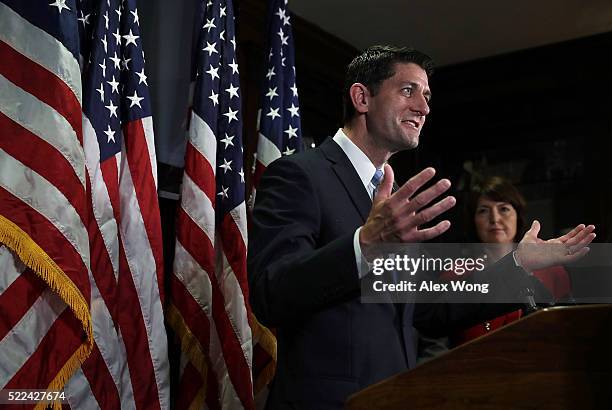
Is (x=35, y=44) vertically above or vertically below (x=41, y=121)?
above

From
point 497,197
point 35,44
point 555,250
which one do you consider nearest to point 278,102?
point 497,197

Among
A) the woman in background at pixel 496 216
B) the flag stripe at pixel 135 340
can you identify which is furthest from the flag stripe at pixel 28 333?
the woman in background at pixel 496 216

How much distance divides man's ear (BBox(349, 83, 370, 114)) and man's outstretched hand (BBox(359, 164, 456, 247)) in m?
0.83

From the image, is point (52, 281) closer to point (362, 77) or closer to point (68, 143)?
point (68, 143)

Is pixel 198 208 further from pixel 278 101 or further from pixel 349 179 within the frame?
pixel 349 179

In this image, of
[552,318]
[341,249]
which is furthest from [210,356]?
[552,318]

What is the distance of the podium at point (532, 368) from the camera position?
3.76 feet

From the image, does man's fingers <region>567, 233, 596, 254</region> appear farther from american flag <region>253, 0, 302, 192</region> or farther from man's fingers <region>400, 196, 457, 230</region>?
american flag <region>253, 0, 302, 192</region>

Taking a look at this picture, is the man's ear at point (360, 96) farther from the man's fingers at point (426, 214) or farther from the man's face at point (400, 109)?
the man's fingers at point (426, 214)

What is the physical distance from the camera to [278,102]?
3500 millimetres

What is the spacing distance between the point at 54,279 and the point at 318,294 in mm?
1020

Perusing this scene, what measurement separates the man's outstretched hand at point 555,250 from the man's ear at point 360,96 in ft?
1.99

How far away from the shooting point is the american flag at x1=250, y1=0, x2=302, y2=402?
341cm

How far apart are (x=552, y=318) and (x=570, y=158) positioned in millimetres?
4331
